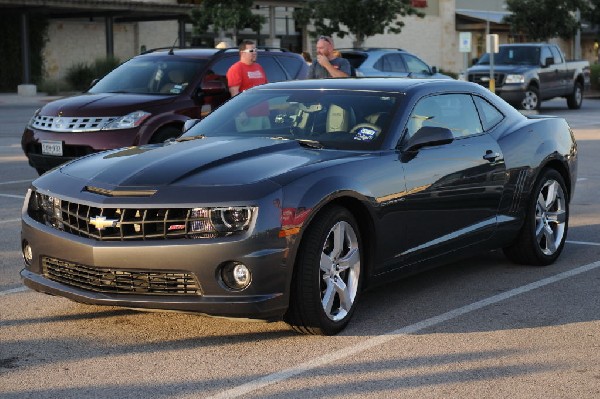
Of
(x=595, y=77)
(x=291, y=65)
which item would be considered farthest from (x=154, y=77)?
(x=595, y=77)

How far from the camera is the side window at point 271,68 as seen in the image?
15.5m

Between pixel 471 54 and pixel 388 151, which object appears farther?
pixel 471 54

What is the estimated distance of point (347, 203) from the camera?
667cm

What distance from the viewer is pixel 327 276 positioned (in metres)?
6.43

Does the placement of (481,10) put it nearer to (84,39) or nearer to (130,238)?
(84,39)

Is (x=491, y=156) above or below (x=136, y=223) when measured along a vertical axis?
above

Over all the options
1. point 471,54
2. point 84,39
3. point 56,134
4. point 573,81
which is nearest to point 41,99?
point 84,39

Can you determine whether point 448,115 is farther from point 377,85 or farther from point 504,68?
point 504,68

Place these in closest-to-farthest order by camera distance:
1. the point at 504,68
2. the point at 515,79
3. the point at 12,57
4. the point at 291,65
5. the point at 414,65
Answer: the point at 291,65
the point at 414,65
the point at 515,79
the point at 504,68
the point at 12,57

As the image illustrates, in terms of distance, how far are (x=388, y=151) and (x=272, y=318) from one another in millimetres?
1494

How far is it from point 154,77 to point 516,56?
19.7 meters

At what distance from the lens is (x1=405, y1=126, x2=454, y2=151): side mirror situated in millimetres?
7207

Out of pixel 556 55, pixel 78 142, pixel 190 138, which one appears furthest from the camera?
pixel 556 55

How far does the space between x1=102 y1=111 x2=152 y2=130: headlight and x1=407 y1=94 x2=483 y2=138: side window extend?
18.9ft
